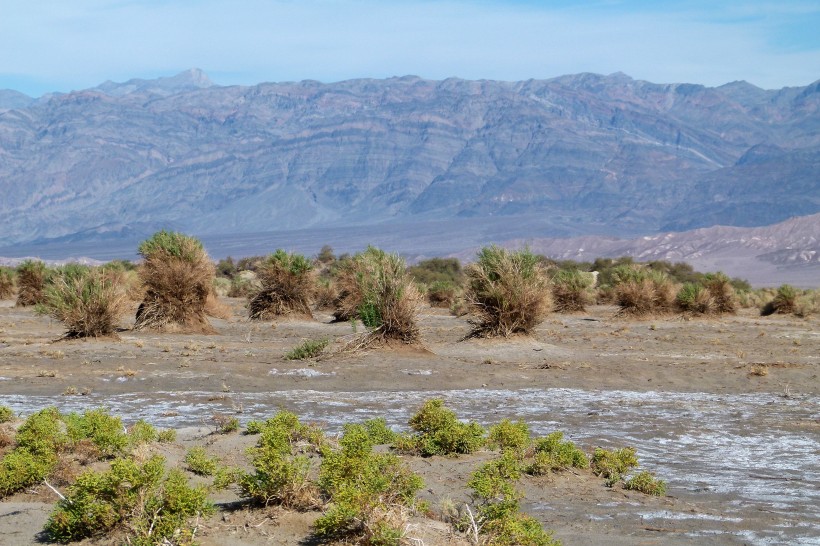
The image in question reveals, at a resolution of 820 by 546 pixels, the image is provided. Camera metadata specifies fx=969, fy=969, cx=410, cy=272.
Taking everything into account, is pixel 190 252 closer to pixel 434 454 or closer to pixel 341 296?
pixel 341 296

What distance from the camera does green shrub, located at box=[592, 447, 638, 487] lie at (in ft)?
34.1

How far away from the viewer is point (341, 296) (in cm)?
3192

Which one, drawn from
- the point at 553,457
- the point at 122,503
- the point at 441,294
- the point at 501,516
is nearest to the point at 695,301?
the point at 441,294

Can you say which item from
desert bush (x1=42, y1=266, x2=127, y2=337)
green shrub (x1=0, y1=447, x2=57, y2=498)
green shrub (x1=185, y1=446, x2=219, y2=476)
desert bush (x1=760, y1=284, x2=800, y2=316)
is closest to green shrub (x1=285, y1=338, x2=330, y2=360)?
desert bush (x1=42, y1=266, x2=127, y2=337)

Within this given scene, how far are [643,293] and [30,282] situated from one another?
21976 mm

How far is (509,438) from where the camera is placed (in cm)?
1113

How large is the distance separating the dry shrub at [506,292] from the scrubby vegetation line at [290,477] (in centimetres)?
1198

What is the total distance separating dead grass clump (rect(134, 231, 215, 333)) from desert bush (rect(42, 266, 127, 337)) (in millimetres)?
2400

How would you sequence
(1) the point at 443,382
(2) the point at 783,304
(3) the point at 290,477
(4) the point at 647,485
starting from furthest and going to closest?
1. (2) the point at 783,304
2. (1) the point at 443,382
3. (4) the point at 647,485
4. (3) the point at 290,477

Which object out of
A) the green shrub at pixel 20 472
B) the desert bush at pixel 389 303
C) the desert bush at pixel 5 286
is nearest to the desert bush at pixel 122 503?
the green shrub at pixel 20 472

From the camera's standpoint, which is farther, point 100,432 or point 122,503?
point 100,432

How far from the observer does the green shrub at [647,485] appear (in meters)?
9.94

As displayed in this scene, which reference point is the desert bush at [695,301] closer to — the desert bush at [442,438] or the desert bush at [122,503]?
the desert bush at [442,438]

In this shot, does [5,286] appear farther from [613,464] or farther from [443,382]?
[613,464]
